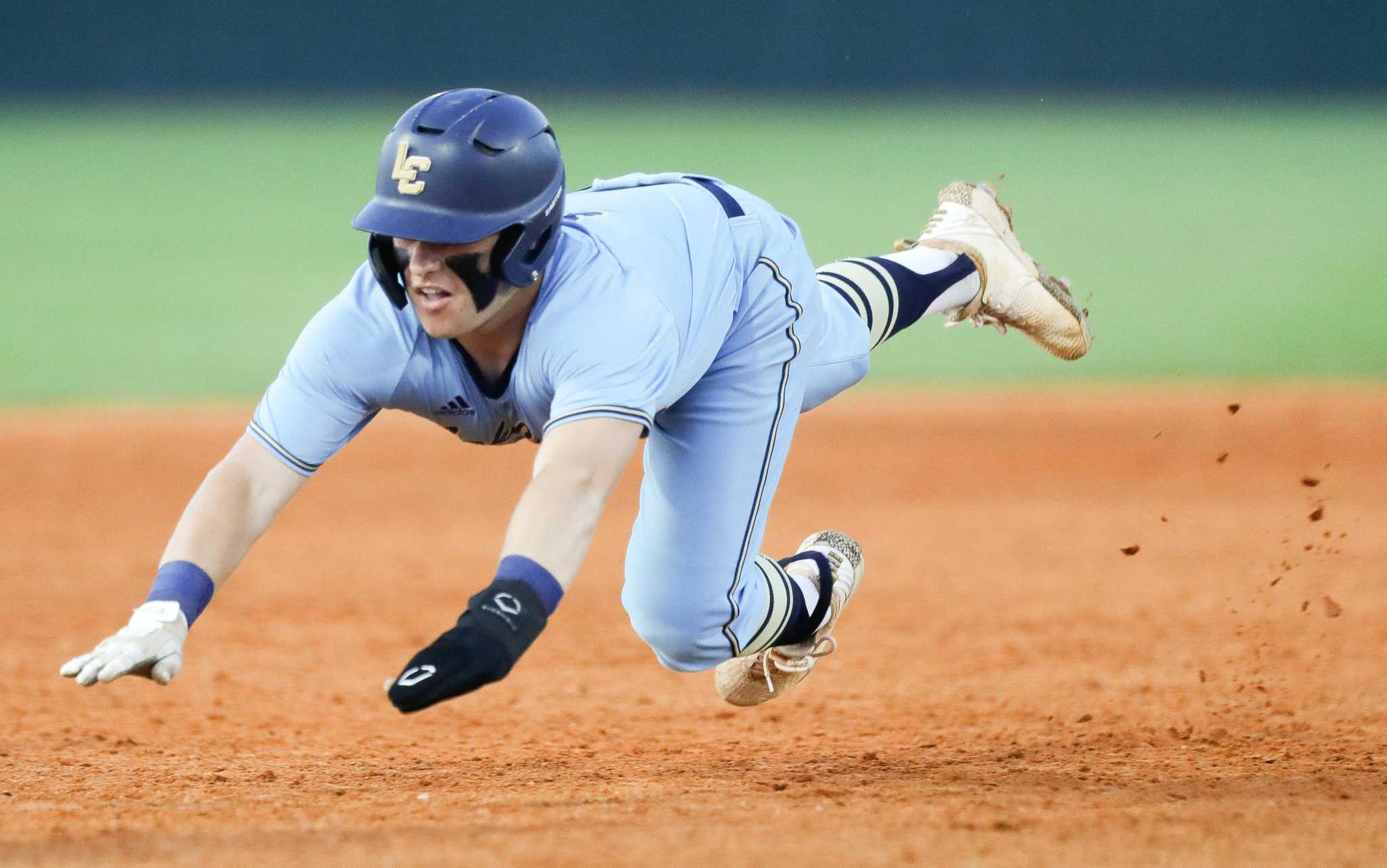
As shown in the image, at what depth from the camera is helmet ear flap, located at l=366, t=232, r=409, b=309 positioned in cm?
325

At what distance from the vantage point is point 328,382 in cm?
330

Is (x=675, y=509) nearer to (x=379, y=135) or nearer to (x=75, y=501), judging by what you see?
(x=75, y=501)

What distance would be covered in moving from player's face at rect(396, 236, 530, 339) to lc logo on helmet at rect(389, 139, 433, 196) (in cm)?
10

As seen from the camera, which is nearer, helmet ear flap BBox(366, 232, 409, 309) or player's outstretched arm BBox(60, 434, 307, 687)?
player's outstretched arm BBox(60, 434, 307, 687)

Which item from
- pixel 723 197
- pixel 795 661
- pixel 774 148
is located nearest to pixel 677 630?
pixel 795 661

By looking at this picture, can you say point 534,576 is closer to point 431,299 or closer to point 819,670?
point 431,299

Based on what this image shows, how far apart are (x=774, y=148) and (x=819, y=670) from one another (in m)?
14.8

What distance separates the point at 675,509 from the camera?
390 centimetres

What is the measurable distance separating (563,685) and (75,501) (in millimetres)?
3883

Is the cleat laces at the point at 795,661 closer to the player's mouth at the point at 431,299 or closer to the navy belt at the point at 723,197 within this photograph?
the navy belt at the point at 723,197

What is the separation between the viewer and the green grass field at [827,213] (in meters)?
11.5

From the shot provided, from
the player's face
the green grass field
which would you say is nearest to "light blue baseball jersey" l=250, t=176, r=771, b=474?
the player's face

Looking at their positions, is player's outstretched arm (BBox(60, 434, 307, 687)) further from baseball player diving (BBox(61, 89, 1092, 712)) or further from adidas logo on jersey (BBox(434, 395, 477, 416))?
adidas logo on jersey (BBox(434, 395, 477, 416))

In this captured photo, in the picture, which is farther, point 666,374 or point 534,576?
point 666,374
